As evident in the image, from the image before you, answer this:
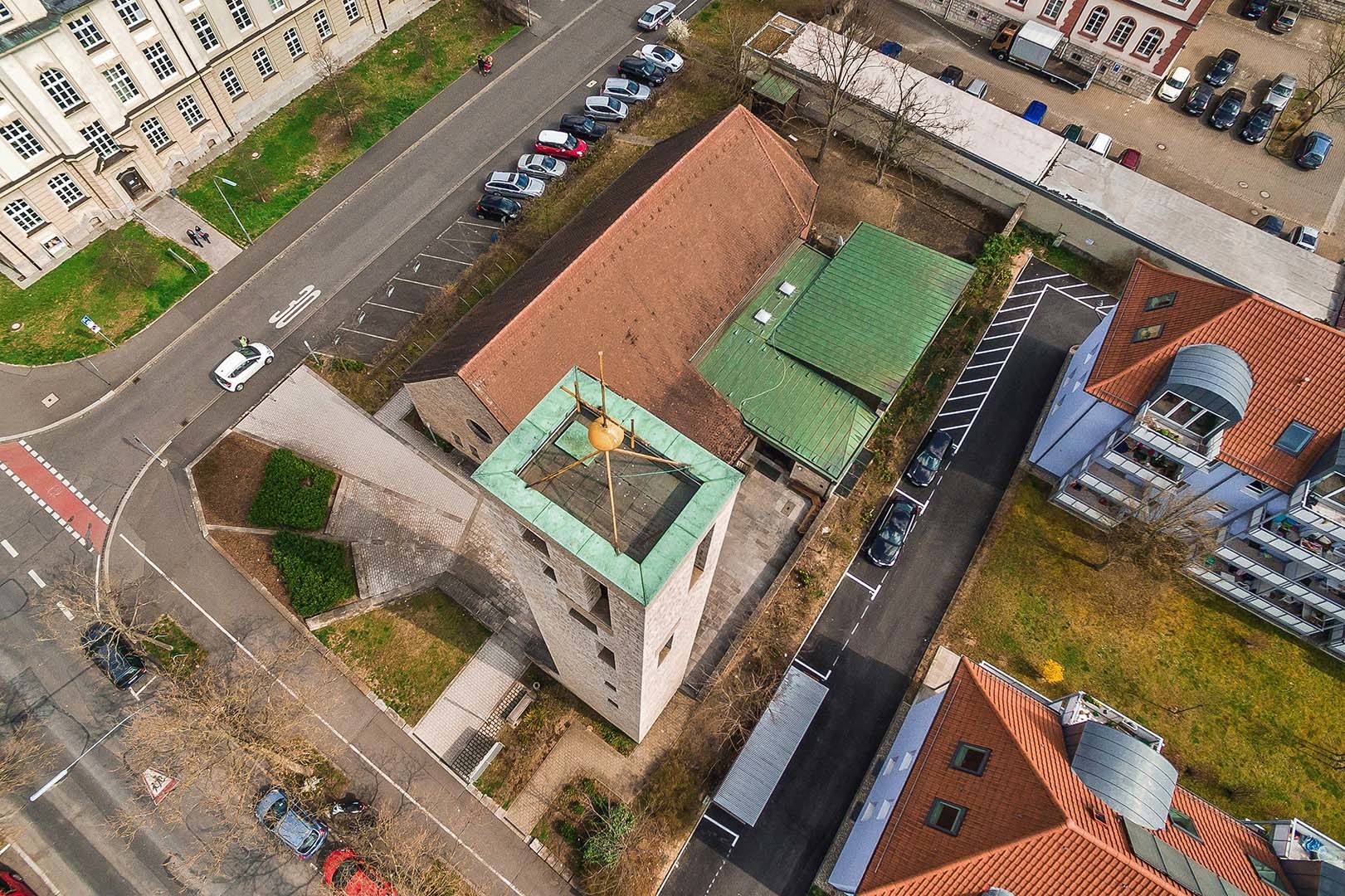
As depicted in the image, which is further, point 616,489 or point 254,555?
point 254,555

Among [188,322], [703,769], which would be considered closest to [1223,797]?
[703,769]

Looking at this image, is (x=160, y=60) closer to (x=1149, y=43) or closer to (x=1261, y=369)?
(x=1261, y=369)

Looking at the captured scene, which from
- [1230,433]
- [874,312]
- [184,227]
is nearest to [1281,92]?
[1230,433]

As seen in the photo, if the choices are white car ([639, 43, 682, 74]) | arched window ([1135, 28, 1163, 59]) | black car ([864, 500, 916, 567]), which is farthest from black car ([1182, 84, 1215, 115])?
black car ([864, 500, 916, 567])

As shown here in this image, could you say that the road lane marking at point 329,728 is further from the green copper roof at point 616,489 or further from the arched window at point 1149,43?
the arched window at point 1149,43

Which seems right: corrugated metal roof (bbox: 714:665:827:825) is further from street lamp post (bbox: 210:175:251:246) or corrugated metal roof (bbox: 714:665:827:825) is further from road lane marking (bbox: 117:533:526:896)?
street lamp post (bbox: 210:175:251:246)

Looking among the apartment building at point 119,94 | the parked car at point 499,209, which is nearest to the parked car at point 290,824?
the parked car at point 499,209
